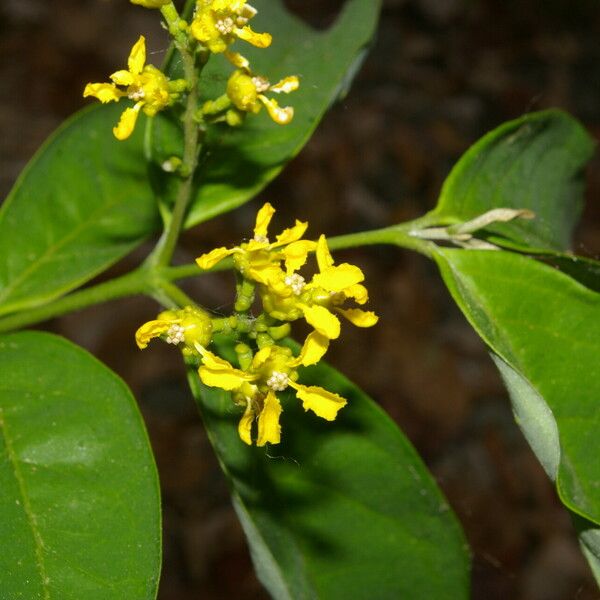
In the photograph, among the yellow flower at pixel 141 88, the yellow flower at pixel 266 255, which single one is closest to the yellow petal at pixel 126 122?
the yellow flower at pixel 141 88

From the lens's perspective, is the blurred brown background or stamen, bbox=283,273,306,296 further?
the blurred brown background

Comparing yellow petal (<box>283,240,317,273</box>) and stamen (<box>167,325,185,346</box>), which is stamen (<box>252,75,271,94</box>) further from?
stamen (<box>167,325,185,346</box>)

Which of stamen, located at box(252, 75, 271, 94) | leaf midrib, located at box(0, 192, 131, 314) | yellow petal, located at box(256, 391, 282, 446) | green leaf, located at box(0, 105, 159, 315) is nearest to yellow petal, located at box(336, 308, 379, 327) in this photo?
yellow petal, located at box(256, 391, 282, 446)

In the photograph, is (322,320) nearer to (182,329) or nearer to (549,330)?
(182,329)

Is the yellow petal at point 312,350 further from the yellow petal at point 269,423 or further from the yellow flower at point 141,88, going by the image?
the yellow flower at point 141,88

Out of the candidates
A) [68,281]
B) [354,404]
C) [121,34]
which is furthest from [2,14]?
[354,404]

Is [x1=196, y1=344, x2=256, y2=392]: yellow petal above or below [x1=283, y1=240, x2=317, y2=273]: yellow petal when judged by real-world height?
below
